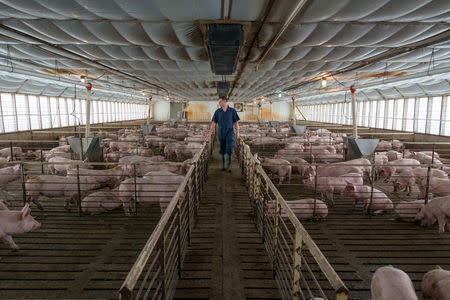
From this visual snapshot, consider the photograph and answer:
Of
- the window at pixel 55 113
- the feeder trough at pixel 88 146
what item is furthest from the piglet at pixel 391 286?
the window at pixel 55 113

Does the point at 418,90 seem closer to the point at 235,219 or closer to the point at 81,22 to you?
the point at 235,219

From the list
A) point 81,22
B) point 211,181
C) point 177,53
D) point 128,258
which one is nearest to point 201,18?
point 81,22

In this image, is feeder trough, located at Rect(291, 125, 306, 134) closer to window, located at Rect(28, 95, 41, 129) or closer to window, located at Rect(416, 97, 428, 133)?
window, located at Rect(416, 97, 428, 133)

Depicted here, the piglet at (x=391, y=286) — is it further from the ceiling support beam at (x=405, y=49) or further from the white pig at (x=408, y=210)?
the ceiling support beam at (x=405, y=49)

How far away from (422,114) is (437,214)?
40.9 ft

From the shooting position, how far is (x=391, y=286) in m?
2.34

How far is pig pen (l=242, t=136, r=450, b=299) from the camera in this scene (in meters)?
3.06

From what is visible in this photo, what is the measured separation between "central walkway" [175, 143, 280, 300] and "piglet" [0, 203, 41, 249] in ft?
7.51

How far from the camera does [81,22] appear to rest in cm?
405

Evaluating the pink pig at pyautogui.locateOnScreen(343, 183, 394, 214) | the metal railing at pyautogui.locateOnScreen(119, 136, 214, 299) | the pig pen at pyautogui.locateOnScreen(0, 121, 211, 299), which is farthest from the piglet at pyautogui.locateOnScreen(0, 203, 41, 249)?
the pink pig at pyautogui.locateOnScreen(343, 183, 394, 214)

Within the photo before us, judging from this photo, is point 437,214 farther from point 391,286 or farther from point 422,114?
point 422,114

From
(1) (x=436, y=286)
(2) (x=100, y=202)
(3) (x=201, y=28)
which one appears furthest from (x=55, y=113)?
(1) (x=436, y=286)

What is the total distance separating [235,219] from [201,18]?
308 centimetres

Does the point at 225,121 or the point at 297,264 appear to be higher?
the point at 225,121
